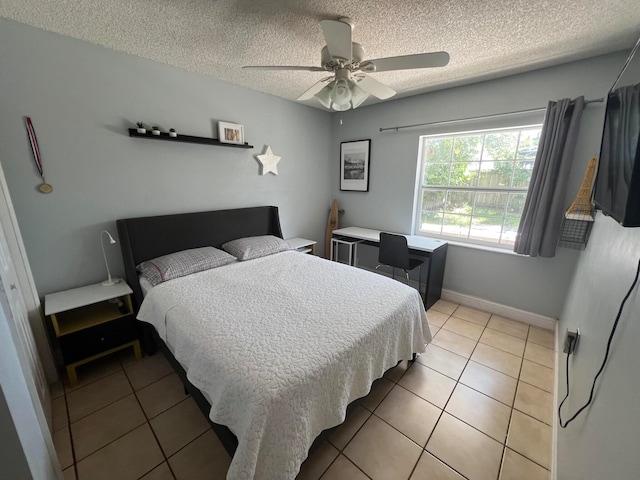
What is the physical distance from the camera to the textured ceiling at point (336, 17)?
142 cm

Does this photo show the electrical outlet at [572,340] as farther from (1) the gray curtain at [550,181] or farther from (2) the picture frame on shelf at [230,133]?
(2) the picture frame on shelf at [230,133]

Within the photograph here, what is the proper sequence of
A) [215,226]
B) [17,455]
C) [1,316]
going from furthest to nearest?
[215,226]
[1,316]
[17,455]

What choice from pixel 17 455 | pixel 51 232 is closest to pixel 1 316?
pixel 17 455

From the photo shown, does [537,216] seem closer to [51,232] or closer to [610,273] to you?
[610,273]

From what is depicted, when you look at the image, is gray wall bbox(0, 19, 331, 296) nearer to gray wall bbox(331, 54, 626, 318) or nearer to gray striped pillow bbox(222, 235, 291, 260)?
gray striped pillow bbox(222, 235, 291, 260)

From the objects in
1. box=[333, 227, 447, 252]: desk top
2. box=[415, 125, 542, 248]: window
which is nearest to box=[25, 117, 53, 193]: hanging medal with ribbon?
box=[333, 227, 447, 252]: desk top

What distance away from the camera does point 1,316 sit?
0.77 m

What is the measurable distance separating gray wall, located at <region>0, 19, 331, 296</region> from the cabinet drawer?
18.3 inches

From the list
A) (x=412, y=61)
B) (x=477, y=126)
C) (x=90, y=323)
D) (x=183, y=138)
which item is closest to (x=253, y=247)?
(x=183, y=138)

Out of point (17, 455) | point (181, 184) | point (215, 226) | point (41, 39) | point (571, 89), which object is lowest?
point (17, 455)

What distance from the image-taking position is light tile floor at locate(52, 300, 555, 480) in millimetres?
1297

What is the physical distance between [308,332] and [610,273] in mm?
1470

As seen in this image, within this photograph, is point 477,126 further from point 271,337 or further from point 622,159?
point 271,337

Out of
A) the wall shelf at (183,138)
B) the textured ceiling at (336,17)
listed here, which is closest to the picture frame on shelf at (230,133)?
the wall shelf at (183,138)
